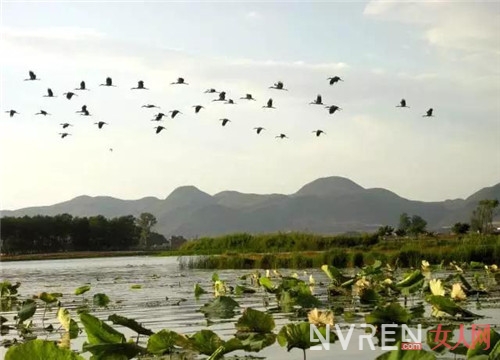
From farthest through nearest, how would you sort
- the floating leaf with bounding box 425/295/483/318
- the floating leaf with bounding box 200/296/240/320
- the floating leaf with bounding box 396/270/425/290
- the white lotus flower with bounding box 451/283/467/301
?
1. the floating leaf with bounding box 396/270/425/290
2. the floating leaf with bounding box 200/296/240/320
3. the white lotus flower with bounding box 451/283/467/301
4. the floating leaf with bounding box 425/295/483/318

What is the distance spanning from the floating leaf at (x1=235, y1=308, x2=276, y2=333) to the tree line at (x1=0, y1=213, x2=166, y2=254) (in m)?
97.6

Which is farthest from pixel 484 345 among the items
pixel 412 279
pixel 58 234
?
pixel 58 234

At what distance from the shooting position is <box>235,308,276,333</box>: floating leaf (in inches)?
335

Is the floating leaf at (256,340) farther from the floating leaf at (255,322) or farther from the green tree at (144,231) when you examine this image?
the green tree at (144,231)

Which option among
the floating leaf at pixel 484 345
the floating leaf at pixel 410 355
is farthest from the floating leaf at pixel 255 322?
the floating leaf at pixel 410 355

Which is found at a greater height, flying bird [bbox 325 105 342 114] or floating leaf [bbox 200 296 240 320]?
flying bird [bbox 325 105 342 114]

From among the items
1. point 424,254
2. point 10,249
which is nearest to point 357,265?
point 424,254

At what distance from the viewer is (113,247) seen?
115875 mm

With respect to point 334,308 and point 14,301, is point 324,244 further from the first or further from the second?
point 334,308

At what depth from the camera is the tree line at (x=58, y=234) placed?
4063 inches

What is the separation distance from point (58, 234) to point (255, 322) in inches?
4007

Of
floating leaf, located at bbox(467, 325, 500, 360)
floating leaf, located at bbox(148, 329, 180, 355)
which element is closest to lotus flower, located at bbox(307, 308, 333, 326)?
floating leaf, located at bbox(148, 329, 180, 355)

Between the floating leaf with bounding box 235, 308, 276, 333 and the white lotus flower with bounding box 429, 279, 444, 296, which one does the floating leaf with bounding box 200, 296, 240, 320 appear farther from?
the white lotus flower with bounding box 429, 279, 444, 296

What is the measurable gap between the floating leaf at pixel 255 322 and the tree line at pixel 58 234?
97553 millimetres
